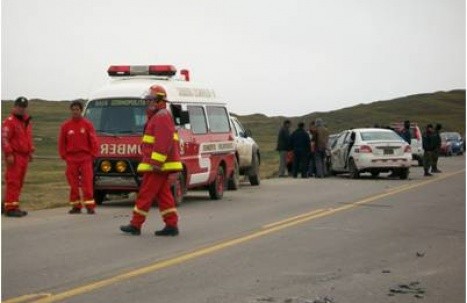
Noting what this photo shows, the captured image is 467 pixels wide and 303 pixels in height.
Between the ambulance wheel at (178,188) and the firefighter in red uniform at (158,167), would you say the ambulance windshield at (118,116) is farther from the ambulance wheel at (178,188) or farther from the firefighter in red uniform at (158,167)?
the firefighter in red uniform at (158,167)

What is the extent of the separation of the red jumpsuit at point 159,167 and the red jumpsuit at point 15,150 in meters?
3.56

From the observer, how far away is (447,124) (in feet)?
346

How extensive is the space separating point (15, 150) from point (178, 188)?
335 cm

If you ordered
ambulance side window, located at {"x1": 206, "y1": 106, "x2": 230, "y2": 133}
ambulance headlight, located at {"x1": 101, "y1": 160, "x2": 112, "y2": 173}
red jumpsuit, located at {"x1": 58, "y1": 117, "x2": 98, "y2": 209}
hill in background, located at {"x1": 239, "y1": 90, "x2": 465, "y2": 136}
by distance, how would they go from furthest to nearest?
hill in background, located at {"x1": 239, "y1": 90, "x2": 465, "y2": 136}
ambulance side window, located at {"x1": 206, "y1": 106, "x2": 230, "y2": 133}
ambulance headlight, located at {"x1": 101, "y1": 160, "x2": 112, "y2": 173}
red jumpsuit, located at {"x1": 58, "y1": 117, "x2": 98, "y2": 209}

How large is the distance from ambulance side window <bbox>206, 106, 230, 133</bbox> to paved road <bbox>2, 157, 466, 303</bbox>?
226 cm

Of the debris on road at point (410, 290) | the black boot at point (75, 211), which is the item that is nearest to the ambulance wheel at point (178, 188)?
the black boot at point (75, 211)

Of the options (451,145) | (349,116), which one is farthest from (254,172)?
(349,116)

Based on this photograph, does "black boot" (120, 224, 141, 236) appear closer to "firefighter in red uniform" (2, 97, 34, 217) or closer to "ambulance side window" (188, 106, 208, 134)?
"firefighter in red uniform" (2, 97, 34, 217)

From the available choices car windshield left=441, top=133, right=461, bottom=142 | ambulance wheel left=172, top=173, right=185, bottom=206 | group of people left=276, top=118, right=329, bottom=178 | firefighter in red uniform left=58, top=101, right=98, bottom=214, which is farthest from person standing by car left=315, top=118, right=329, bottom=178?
car windshield left=441, top=133, right=461, bottom=142

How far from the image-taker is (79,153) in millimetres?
14727

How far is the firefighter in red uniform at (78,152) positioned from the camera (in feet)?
48.2

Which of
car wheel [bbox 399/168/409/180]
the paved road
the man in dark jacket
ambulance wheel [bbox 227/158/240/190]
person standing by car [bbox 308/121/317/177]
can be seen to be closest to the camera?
the paved road

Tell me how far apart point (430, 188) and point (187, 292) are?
14863 millimetres

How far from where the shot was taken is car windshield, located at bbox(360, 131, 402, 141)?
2636 cm
